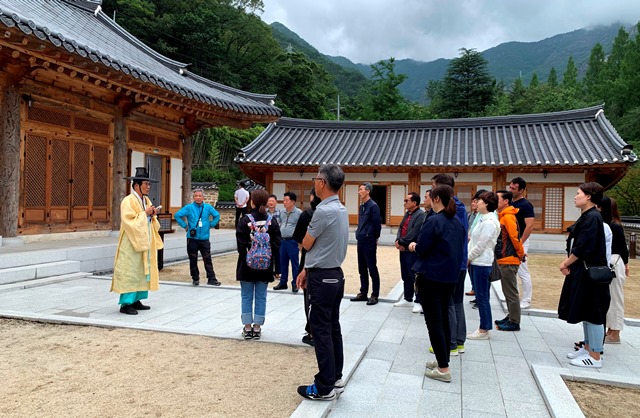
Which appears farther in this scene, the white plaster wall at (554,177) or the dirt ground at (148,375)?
the white plaster wall at (554,177)

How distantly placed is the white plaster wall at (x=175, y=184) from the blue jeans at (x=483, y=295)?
985cm

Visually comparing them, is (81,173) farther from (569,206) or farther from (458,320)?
(569,206)

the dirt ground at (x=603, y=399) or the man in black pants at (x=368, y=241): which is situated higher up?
the man in black pants at (x=368, y=241)

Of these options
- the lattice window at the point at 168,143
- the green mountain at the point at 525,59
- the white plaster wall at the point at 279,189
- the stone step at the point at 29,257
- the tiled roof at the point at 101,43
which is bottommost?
the stone step at the point at 29,257

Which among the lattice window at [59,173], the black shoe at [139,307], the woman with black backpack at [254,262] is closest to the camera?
the woman with black backpack at [254,262]

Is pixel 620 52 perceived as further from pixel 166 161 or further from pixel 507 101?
pixel 166 161

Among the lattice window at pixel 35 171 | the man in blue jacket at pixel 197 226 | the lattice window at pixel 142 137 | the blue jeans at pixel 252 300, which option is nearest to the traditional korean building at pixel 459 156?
the lattice window at pixel 142 137

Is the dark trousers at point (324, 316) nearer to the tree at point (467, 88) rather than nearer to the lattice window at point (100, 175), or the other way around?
the lattice window at point (100, 175)

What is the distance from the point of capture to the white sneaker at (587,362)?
3.84 metres

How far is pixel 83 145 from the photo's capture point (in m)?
9.52

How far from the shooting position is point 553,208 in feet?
51.4

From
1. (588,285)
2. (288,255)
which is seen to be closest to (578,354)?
(588,285)

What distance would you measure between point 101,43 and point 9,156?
11.5ft

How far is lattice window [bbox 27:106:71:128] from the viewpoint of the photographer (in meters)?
8.41
